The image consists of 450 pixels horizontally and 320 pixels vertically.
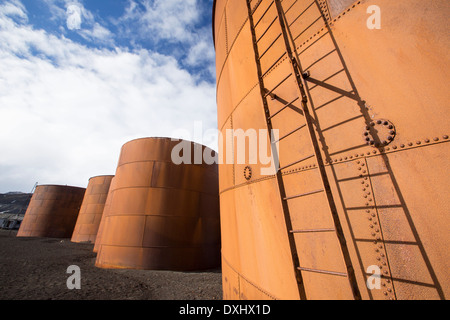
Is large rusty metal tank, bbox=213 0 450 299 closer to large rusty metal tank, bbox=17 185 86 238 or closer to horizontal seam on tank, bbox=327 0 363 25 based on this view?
horizontal seam on tank, bbox=327 0 363 25

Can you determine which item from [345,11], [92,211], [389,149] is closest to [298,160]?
[389,149]

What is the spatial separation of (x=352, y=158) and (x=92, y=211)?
25802 mm

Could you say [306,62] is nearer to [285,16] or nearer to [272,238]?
[285,16]

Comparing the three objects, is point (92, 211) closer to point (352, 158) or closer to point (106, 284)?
point (106, 284)

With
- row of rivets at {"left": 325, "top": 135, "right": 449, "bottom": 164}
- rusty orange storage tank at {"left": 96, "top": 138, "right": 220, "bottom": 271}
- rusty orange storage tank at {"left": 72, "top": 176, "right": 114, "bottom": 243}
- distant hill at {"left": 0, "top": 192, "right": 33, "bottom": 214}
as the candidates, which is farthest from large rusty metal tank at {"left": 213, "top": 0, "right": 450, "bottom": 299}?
distant hill at {"left": 0, "top": 192, "right": 33, "bottom": 214}

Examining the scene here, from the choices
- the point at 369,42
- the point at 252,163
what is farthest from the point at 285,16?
the point at 252,163

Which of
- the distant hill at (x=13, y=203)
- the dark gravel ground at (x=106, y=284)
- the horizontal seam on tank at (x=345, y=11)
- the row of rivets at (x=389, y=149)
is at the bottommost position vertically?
A: the dark gravel ground at (x=106, y=284)

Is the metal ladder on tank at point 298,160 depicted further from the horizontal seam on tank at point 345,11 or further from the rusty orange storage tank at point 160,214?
the rusty orange storage tank at point 160,214

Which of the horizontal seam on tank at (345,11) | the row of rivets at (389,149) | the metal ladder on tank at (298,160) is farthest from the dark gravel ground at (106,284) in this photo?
the horizontal seam on tank at (345,11)

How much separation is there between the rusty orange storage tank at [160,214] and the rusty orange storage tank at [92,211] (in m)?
13.2

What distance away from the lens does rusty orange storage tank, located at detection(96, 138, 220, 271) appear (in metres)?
9.30

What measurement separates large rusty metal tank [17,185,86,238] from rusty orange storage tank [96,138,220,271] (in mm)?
21297

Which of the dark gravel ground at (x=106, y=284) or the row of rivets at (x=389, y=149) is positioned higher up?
the row of rivets at (x=389, y=149)

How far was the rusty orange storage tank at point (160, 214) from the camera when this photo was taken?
9297 millimetres
